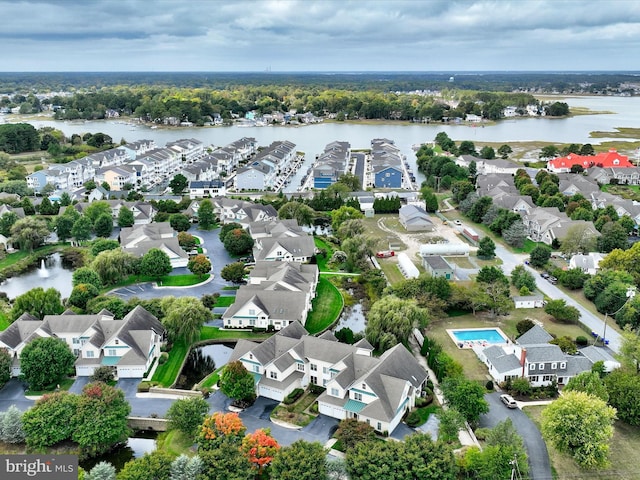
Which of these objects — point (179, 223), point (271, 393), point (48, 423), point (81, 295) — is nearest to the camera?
point (48, 423)

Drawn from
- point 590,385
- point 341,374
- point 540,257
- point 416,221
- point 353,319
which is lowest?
point 353,319

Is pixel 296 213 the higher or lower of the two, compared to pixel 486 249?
higher

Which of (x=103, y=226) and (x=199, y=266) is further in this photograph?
(x=103, y=226)

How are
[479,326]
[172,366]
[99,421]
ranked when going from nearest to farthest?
[99,421] → [172,366] → [479,326]

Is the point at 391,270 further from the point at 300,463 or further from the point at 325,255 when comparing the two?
the point at 300,463

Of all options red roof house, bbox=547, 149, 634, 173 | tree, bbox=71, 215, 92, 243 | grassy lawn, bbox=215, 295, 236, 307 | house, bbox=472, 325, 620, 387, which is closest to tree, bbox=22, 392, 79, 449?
grassy lawn, bbox=215, 295, 236, 307

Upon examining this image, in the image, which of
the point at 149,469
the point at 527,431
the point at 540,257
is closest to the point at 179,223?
the point at 540,257

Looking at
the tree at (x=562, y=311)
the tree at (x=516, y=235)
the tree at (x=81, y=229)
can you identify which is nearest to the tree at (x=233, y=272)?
the tree at (x=81, y=229)

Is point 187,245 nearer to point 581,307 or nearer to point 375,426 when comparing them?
point 375,426
